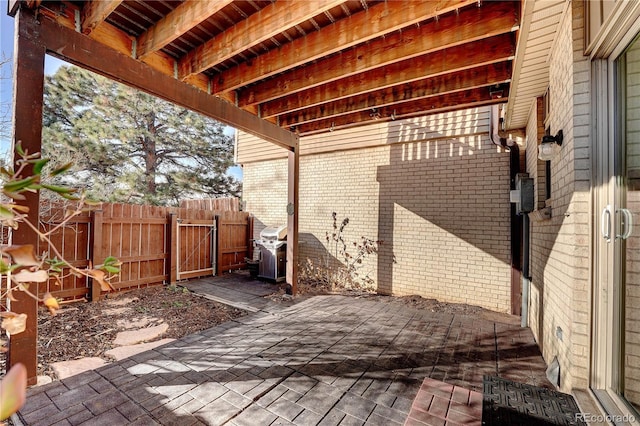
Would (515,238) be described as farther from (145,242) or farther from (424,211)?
(145,242)

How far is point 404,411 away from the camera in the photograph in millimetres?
2148

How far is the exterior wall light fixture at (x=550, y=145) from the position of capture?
2.57 m

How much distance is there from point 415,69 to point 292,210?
295 centimetres

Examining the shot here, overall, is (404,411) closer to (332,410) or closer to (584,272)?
(332,410)

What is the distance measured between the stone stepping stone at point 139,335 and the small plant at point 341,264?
336cm

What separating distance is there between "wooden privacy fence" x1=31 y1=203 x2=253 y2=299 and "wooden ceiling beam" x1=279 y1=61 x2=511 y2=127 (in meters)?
3.57

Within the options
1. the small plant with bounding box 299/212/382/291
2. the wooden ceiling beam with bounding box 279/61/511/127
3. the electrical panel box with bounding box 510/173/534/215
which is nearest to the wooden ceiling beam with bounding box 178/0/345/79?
the wooden ceiling beam with bounding box 279/61/511/127

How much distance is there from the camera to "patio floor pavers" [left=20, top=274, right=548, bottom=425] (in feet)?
6.87

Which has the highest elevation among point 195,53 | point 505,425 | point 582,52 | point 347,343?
point 195,53

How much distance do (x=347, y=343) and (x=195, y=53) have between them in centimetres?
379

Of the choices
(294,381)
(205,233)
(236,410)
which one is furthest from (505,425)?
(205,233)

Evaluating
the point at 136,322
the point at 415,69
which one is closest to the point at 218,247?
the point at 136,322

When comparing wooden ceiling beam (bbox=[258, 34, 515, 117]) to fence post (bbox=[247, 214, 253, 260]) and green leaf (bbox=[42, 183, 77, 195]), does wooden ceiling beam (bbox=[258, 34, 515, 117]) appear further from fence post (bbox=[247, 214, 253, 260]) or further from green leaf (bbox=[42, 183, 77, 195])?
fence post (bbox=[247, 214, 253, 260])

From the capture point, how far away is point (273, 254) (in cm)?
654
